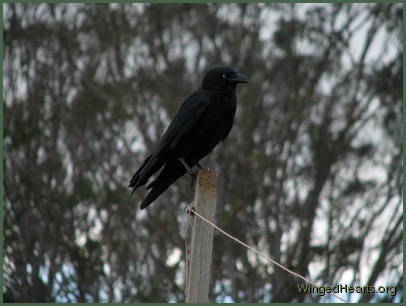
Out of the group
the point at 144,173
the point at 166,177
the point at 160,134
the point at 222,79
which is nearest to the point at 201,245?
the point at 144,173

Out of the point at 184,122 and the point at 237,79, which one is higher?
the point at 237,79

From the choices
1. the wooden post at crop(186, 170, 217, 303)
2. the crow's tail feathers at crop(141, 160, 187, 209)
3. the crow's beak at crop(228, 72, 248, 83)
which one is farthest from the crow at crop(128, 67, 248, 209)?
the wooden post at crop(186, 170, 217, 303)

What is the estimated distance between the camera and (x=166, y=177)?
23.1ft

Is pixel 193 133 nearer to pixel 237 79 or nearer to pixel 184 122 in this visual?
pixel 184 122

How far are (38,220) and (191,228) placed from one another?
1293 centimetres

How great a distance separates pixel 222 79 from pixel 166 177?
1.13 m

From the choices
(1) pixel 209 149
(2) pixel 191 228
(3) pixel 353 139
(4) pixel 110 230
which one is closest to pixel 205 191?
(2) pixel 191 228

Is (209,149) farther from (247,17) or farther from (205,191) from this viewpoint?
(247,17)

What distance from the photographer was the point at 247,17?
19.2 m

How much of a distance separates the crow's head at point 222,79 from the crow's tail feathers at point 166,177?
32.8 inches

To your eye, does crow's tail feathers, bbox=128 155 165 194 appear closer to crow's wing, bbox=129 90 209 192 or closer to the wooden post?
crow's wing, bbox=129 90 209 192

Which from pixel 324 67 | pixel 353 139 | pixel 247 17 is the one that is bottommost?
pixel 353 139

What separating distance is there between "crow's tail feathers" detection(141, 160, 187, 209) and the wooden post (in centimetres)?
184

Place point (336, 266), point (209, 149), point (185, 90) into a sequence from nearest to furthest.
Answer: point (209, 149) < point (336, 266) < point (185, 90)
